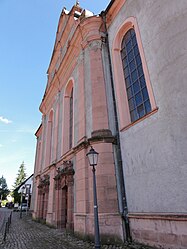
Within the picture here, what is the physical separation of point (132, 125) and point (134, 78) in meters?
2.48

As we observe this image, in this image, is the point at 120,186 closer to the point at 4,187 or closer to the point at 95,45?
the point at 95,45

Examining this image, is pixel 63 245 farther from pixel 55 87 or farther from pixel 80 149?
pixel 55 87

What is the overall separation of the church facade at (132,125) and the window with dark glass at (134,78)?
46 millimetres

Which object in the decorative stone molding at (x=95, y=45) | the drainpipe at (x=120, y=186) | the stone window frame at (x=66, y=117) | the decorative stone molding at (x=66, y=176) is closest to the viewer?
the drainpipe at (x=120, y=186)

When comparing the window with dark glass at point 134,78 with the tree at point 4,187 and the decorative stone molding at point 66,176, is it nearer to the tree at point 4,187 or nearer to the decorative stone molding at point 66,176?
the decorative stone molding at point 66,176

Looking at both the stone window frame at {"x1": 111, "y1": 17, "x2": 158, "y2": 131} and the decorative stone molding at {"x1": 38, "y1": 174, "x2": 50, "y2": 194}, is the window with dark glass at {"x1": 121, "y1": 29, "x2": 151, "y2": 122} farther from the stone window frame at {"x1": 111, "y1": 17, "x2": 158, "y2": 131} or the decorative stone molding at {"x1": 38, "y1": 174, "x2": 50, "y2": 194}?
the decorative stone molding at {"x1": 38, "y1": 174, "x2": 50, "y2": 194}

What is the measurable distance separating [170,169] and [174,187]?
0.55 metres

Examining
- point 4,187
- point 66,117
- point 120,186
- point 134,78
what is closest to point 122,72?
point 134,78

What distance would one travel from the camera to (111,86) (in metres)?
9.91

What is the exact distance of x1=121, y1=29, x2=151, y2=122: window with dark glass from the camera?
7984 millimetres

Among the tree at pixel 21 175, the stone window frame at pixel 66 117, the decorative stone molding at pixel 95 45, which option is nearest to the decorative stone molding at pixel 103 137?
the stone window frame at pixel 66 117

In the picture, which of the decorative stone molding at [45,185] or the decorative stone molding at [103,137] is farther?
the decorative stone molding at [45,185]

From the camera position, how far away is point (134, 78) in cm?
877

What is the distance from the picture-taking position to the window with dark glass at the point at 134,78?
7984mm
